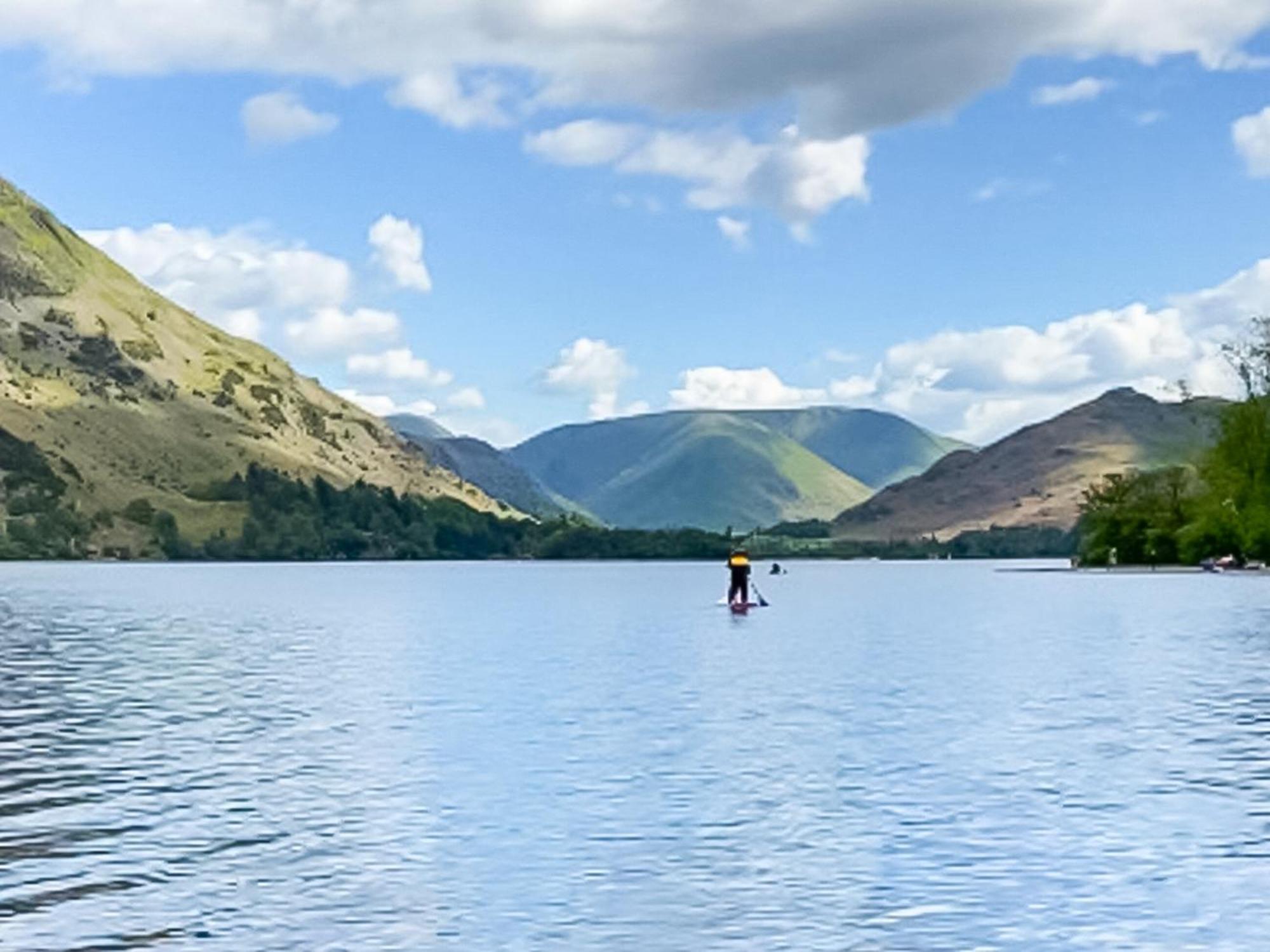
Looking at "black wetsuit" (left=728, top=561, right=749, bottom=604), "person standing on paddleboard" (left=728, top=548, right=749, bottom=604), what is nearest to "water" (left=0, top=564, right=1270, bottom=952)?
"person standing on paddleboard" (left=728, top=548, right=749, bottom=604)

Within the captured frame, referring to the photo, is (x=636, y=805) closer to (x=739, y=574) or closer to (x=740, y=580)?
(x=739, y=574)

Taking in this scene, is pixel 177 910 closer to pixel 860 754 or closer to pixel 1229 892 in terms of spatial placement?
pixel 1229 892

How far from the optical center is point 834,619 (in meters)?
154

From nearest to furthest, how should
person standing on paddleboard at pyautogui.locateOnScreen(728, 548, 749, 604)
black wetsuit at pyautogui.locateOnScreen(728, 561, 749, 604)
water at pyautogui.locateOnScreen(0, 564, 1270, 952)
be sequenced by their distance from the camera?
water at pyautogui.locateOnScreen(0, 564, 1270, 952), person standing on paddleboard at pyautogui.locateOnScreen(728, 548, 749, 604), black wetsuit at pyautogui.locateOnScreen(728, 561, 749, 604)

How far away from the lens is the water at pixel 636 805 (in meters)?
28.1

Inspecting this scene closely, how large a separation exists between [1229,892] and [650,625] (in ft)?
366

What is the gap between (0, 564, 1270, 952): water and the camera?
28141mm

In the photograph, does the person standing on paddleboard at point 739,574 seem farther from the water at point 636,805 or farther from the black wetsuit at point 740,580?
the water at point 636,805

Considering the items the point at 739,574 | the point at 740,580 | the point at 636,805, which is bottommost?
the point at 636,805

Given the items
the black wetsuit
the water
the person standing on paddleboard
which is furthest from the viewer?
the black wetsuit

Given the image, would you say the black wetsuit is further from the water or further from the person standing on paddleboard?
the water

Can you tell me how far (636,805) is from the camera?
40469 mm

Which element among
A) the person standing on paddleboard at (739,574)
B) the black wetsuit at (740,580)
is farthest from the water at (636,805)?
the black wetsuit at (740,580)

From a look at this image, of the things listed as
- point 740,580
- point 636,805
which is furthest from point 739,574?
point 636,805
